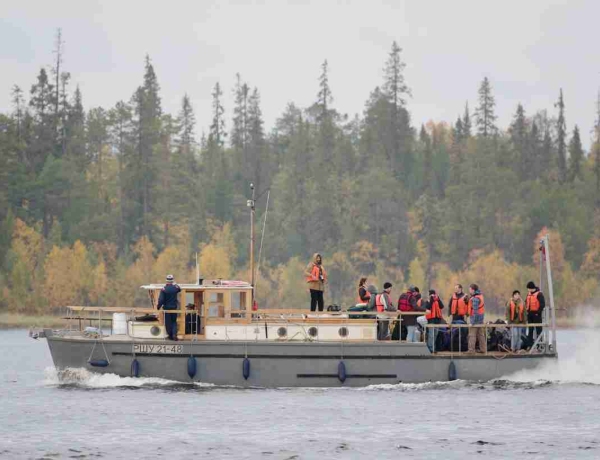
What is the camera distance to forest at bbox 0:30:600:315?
347 ft

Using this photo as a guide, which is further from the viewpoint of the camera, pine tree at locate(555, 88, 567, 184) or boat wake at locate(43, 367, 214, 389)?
pine tree at locate(555, 88, 567, 184)

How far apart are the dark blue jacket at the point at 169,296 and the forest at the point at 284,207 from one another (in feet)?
202

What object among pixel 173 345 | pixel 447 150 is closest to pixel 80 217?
pixel 447 150

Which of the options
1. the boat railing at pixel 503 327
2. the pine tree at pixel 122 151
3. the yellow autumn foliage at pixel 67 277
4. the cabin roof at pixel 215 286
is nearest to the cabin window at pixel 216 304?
the cabin roof at pixel 215 286

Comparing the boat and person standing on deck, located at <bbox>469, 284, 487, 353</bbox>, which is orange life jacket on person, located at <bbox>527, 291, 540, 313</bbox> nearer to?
the boat

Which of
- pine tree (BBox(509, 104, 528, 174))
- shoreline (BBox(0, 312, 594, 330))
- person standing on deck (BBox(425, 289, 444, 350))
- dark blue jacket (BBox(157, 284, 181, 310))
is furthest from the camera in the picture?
pine tree (BBox(509, 104, 528, 174))

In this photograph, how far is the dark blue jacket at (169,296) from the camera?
38562 mm

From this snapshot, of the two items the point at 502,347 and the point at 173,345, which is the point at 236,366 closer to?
the point at 173,345

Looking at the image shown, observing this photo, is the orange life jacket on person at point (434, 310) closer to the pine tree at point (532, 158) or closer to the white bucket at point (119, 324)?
the white bucket at point (119, 324)

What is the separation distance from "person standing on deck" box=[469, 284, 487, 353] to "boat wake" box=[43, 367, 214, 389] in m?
7.44

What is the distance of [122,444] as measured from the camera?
31.8m

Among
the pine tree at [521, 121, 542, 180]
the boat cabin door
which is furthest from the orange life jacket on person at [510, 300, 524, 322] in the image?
the pine tree at [521, 121, 542, 180]

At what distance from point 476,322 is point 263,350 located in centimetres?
619

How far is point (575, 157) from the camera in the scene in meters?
133
